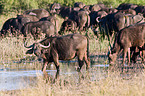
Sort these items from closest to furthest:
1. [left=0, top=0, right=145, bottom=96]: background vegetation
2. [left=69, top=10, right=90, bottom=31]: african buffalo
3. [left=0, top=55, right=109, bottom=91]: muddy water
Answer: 1. [left=0, top=0, right=145, bottom=96]: background vegetation
2. [left=0, top=55, right=109, bottom=91]: muddy water
3. [left=69, top=10, right=90, bottom=31]: african buffalo

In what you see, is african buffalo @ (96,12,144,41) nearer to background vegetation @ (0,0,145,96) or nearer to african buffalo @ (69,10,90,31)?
background vegetation @ (0,0,145,96)

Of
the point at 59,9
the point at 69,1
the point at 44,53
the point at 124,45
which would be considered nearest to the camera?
the point at 44,53

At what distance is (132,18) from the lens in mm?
16719

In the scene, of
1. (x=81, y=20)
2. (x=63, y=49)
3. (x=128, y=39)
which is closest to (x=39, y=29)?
(x=81, y=20)

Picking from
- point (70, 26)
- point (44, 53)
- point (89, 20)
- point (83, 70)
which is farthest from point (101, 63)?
point (89, 20)

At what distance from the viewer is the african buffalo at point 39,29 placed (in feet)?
54.3

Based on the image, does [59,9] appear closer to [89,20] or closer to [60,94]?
[89,20]

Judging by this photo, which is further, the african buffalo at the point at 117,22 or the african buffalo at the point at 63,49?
the african buffalo at the point at 117,22

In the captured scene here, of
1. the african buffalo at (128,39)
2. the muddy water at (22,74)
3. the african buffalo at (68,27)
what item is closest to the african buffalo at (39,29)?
the african buffalo at (68,27)

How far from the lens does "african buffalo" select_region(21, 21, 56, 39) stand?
16.6 metres

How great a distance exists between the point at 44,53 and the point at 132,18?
758 cm

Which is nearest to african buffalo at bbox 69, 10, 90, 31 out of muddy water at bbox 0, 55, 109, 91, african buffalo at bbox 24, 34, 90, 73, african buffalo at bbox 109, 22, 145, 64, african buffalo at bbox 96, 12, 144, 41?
african buffalo at bbox 96, 12, 144, 41

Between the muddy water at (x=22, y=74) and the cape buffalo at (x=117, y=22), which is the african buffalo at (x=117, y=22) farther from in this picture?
the muddy water at (x=22, y=74)

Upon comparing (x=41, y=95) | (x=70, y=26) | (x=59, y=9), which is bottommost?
(x=41, y=95)
